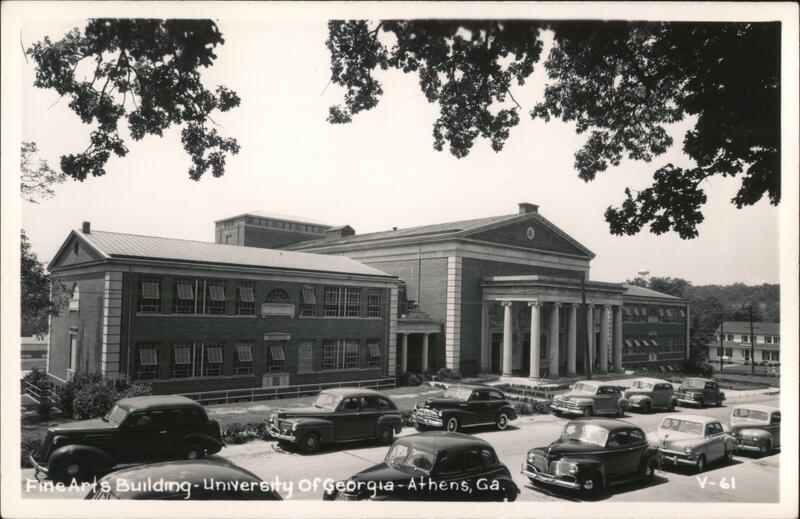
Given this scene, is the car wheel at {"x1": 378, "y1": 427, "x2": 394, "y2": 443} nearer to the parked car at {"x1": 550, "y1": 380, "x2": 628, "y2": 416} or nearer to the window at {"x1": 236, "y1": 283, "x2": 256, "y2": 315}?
the window at {"x1": 236, "y1": 283, "x2": 256, "y2": 315}

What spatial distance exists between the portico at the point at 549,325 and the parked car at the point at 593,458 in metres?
15.5

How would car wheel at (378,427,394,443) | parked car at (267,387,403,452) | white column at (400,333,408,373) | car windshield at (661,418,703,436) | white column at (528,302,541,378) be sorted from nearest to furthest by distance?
parked car at (267,387,403,452) → car windshield at (661,418,703,436) → car wheel at (378,427,394,443) → white column at (400,333,408,373) → white column at (528,302,541,378)

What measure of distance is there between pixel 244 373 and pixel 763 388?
50.5ft

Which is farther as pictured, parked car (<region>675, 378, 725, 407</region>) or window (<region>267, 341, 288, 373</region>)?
parked car (<region>675, 378, 725, 407</region>)

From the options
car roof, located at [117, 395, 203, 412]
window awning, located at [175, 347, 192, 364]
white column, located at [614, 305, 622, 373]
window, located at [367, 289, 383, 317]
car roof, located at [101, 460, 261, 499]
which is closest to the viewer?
car roof, located at [101, 460, 261, 499]

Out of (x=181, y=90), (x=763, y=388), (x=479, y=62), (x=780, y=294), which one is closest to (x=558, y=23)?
(x=479, y=62)

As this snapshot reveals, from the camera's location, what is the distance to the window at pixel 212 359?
15.0 m

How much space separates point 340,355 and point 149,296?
298 inches

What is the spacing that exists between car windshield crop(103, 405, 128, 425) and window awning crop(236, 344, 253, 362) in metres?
5.05

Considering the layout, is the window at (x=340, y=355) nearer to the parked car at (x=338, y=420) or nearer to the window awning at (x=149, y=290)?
the parked car at (x=338, y=420)

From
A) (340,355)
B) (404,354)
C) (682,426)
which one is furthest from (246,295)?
(682,426)

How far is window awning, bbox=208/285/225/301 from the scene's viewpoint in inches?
609

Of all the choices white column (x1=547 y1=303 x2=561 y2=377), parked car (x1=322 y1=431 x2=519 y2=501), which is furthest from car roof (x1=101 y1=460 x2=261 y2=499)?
white column (x1=547 y1=303 x2=561 y2=377)

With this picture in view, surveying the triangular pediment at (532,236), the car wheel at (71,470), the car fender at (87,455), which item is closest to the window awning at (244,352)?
the car fender at (87,455)
